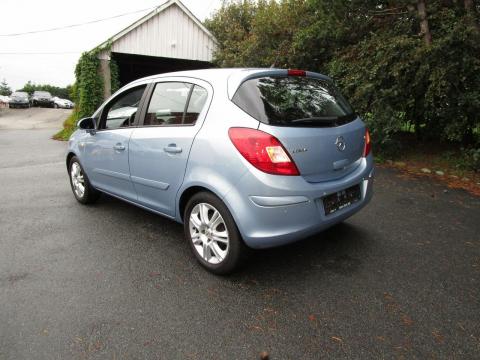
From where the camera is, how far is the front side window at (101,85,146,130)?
3756mm

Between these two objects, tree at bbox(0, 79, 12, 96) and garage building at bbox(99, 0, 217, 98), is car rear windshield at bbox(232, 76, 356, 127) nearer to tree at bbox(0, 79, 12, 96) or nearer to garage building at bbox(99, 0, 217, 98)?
garage building at bbox(99, 0, 217, 98)

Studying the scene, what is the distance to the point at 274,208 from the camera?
255cm

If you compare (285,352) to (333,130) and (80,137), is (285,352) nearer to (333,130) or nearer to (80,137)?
(333,130)

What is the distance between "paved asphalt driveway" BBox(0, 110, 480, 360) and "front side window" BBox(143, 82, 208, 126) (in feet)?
4.09

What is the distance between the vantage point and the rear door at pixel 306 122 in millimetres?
2654

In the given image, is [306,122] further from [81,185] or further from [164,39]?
[164,39]

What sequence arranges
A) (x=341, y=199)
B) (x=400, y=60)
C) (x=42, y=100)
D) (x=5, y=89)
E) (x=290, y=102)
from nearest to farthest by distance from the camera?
(x=290, y=102), (x=341, y=199), (x=400, y=60), (x=42, y=100), (x=5, y=89)

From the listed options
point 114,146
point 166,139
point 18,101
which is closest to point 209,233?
point 166,139

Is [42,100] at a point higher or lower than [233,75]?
lower

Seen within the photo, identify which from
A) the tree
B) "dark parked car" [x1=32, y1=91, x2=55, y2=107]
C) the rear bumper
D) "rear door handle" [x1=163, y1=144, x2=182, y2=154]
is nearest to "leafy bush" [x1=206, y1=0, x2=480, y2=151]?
the rear bumper

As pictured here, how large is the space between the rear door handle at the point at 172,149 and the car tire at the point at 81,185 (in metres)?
1.97

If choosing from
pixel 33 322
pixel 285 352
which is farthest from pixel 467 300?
pixel 33 322

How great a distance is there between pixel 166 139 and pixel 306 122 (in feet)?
4.08

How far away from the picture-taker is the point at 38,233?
3918mm
